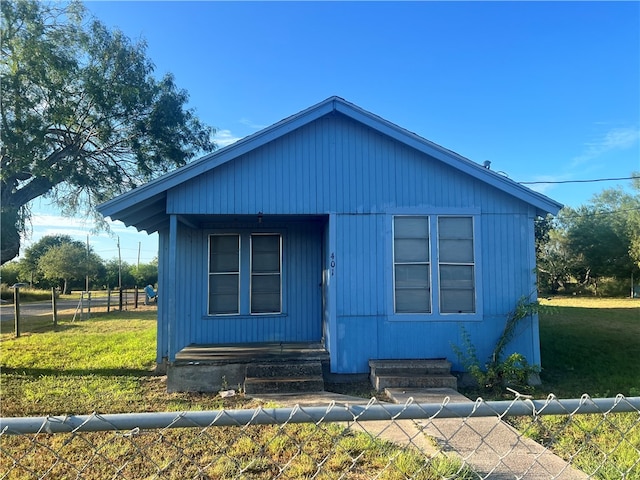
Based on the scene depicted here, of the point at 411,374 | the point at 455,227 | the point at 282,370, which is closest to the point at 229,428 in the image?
the point at 282,370

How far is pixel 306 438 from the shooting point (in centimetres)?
419

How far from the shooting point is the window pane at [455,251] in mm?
7199

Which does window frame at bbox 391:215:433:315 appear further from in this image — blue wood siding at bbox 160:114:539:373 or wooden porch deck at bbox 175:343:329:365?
wooden porch deck at bbox 175:343:329:365

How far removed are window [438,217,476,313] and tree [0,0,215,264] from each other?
26.8 ft

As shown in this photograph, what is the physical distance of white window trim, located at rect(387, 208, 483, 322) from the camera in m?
7.07

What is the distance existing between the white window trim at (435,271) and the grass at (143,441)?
2.84 m

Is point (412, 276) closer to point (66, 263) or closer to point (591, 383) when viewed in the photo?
point (591, 383)

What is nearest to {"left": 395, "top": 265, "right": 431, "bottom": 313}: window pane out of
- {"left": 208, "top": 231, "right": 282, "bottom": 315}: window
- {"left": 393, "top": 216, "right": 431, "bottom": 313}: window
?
{"left": 393, "top": 216, "right": 431, "bottom": 313}: window

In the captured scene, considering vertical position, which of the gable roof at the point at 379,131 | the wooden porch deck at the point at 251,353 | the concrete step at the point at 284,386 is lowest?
the concrete step at the point at 284,386

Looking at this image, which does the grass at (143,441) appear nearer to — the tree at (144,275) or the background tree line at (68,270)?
the background tree line at (68,270)

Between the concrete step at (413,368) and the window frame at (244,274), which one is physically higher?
the window frame at (244,274)

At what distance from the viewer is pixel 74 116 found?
9766mm

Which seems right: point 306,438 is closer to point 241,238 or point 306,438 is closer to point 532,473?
point 532,473

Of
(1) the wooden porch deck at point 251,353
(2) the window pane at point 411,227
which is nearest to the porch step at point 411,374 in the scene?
(1) the wooden porch deck at point 251,353
